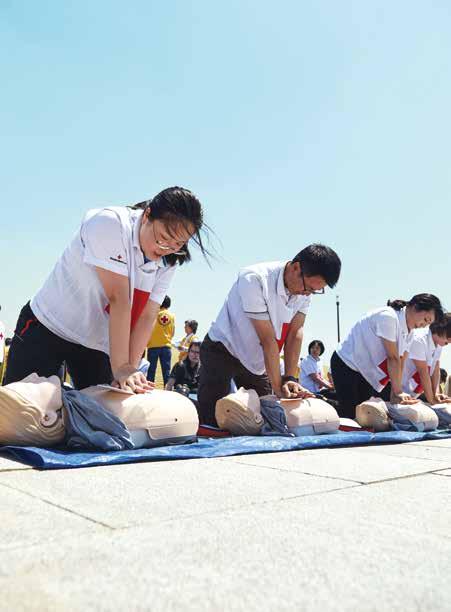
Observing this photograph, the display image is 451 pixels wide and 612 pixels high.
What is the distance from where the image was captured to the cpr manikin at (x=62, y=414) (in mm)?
2225

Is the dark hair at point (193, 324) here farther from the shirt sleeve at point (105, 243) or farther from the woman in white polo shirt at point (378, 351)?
the shirt sleeve at point (105, 243)

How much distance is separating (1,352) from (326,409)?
15.6 ft

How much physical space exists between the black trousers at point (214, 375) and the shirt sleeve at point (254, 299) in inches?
16.9

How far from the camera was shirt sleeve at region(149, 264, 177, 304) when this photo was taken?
3.05m

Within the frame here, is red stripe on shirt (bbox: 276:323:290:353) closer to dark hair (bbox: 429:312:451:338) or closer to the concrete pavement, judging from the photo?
the concrete pavement

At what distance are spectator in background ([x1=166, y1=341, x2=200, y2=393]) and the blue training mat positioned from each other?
4.14 m

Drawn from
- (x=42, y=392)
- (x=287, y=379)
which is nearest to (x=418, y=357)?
(x=287, y=379)

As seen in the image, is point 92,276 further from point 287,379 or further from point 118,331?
point 287,379

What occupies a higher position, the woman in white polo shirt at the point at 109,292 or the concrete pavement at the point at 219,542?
the woman in white polo shirt at the point at 109,292

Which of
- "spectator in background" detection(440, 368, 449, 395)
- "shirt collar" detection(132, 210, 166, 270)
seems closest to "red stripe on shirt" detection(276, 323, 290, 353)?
"shirt collar" detection(132, 210, 166, 270)

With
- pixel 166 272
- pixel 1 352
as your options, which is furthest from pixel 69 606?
pixel 1 352

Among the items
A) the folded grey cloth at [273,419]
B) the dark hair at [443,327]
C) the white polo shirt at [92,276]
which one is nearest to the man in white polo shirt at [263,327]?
the folded grey cloth at [273,419]

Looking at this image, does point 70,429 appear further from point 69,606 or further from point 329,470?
point 69,606

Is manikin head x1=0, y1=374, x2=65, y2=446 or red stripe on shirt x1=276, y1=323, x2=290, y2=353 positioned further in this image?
red stripe on shirt x1=276, y1=323, x2=290, y2=353
